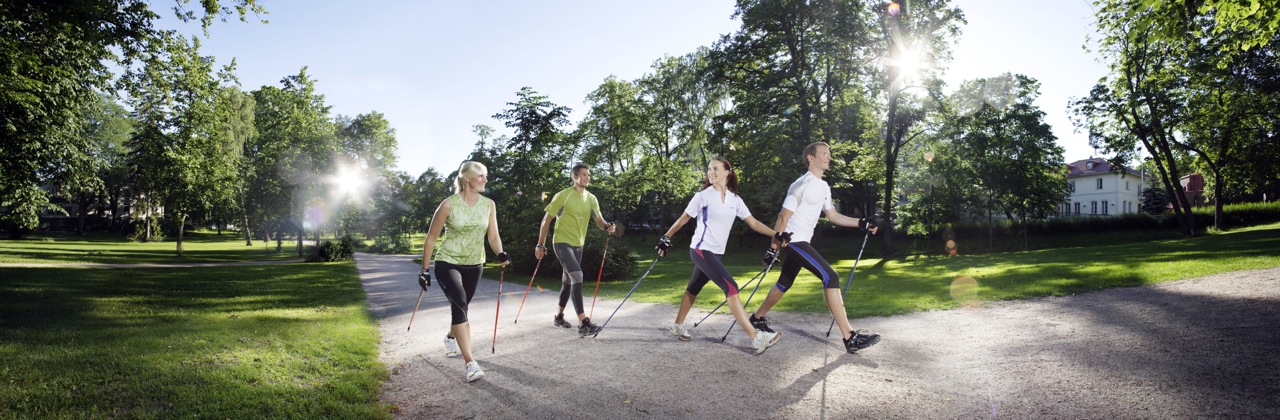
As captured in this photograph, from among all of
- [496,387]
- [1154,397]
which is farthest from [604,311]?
[1154,397]

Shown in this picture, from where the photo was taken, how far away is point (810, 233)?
6027 millimetres

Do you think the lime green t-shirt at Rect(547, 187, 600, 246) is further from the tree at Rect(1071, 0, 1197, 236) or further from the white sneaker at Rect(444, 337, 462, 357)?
the tree at Rect(1071, 0, 1197, 236)

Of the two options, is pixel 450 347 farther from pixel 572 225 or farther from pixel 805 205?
pixel 805 205

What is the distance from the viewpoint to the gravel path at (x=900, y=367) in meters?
4.04

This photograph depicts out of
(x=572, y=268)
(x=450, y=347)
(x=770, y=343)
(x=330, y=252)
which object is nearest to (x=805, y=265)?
(x=770, y=343)

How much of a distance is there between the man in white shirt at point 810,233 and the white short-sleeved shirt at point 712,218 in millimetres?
548

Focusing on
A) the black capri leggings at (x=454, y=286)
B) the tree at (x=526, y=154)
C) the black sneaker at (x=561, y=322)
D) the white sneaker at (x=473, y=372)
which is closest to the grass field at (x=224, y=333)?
the white sneaker at (x=473, y=372)

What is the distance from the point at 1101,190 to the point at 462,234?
82.0 m

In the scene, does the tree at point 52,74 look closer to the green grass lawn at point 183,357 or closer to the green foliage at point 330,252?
the green grass lawn at point 183,357

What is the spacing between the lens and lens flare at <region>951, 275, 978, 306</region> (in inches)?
371

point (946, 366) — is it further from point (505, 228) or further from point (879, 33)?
point (879, 33)

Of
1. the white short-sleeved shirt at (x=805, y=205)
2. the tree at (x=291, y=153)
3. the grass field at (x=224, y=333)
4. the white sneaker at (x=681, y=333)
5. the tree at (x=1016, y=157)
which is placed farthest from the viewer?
the tree at (x=291, y=153)

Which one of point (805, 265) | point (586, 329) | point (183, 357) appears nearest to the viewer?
point (183, 357)

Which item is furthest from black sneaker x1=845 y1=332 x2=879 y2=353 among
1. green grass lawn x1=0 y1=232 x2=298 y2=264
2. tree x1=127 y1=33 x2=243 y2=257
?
green grass lawn x1=0 y1=232 x2=298 y2=264
